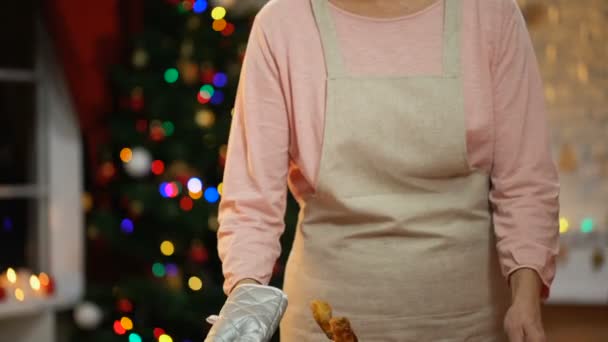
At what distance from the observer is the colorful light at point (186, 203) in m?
2.99

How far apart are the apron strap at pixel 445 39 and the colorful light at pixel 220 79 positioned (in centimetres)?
166

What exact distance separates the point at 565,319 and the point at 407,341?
2.01m

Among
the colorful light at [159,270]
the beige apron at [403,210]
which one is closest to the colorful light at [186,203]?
the colorful light at [159,270]

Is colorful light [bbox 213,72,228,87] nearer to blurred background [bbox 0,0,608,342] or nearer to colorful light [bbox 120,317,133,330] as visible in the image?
blurred background [bbox 0,0,608,342]

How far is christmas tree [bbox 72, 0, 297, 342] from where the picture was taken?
299 centimetres

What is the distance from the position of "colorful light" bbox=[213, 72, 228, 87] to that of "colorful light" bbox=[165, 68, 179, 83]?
15 cm

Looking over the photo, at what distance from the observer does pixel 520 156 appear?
132cm

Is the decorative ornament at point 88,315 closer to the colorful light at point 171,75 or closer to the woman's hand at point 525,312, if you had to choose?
the colorful light at point 171,75

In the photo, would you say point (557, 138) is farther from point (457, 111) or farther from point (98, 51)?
point (457, 111)

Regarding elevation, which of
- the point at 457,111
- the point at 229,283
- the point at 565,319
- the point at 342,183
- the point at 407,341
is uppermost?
the point at 457,111

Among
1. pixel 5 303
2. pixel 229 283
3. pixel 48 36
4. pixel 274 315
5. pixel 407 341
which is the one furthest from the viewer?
pixel 48 36

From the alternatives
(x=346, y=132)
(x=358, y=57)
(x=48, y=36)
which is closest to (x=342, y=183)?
(x=346, y=132)

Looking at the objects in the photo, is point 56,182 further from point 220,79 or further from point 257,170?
point 257,170

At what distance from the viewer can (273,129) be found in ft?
4.37
